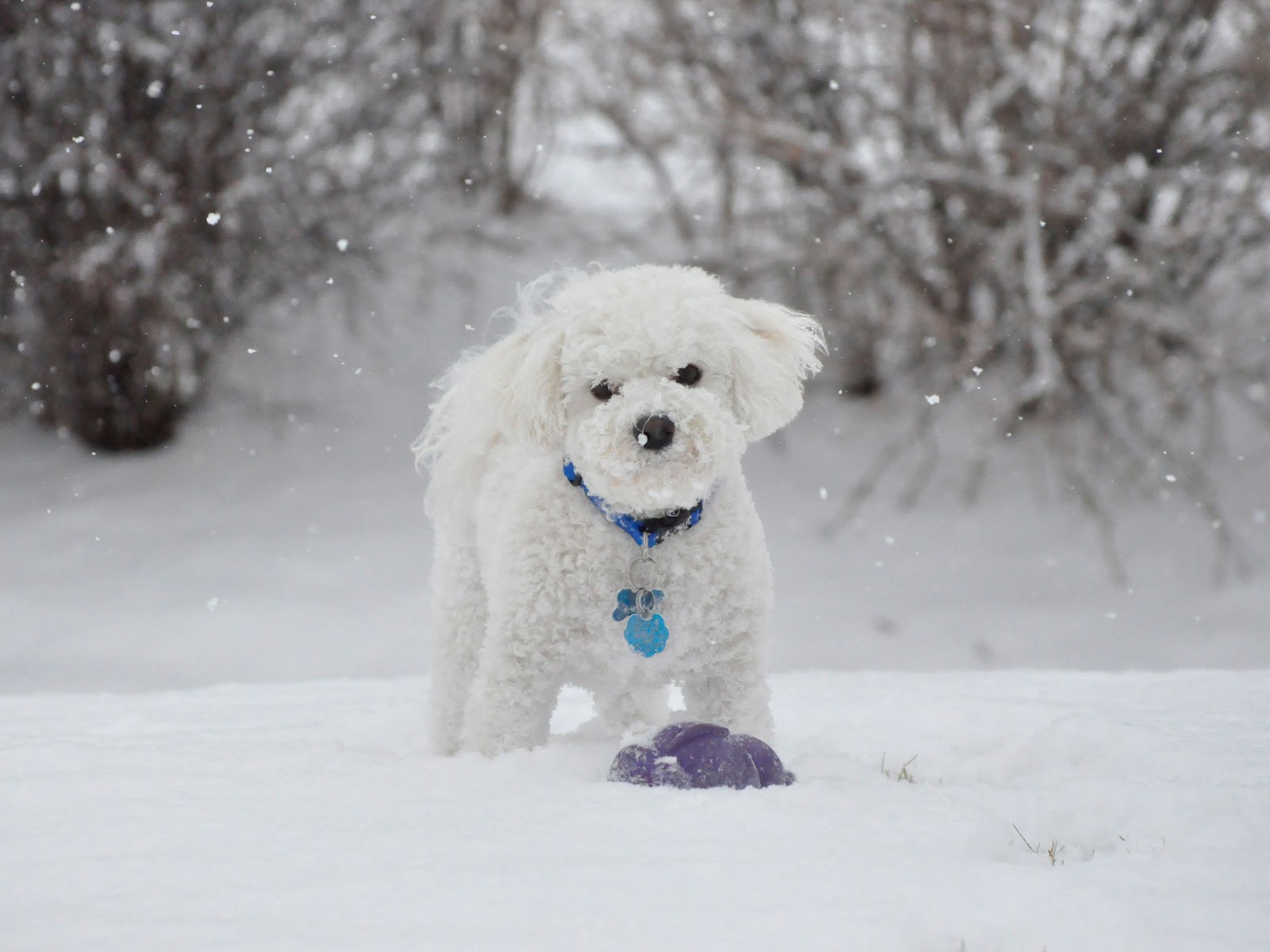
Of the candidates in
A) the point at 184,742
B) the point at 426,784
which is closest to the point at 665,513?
the point at 426,784

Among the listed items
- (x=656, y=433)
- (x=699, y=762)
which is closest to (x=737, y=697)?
(x=699, y=762)

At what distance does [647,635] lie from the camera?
9.05ft

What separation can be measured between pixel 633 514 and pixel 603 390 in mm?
310

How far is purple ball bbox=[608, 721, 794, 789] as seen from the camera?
2.46 m

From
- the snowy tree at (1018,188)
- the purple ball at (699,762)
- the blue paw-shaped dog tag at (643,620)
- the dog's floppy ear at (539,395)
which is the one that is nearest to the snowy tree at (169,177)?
the snowy tree at (1018,188)

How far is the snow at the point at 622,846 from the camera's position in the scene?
1.70m

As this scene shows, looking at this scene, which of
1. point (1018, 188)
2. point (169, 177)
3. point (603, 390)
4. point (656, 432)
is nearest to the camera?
point (656, 432)

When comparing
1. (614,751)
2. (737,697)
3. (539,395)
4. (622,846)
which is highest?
(539,395)

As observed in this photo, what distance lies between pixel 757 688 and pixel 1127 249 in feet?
22.2

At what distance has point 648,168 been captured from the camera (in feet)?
32.6

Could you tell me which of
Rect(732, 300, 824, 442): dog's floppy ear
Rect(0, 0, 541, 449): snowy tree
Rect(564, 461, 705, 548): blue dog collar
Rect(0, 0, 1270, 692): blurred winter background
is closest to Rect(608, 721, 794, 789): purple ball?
Rect(564, 461, 705, 548): blue dog collar

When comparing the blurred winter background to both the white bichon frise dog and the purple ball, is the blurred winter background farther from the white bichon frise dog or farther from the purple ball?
the purple ball

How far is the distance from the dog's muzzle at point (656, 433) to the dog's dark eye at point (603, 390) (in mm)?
218

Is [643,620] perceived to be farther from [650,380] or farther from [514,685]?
[650,380]
